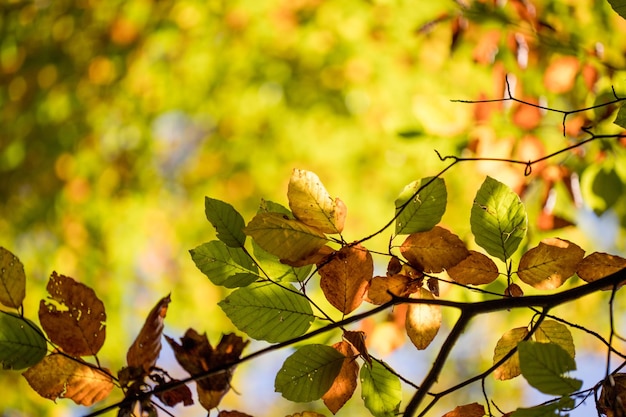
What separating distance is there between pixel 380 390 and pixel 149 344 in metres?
0.21

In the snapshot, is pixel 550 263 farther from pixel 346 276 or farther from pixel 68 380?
pixel 68 380

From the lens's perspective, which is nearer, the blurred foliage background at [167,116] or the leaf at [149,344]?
the leaf at [149,344]

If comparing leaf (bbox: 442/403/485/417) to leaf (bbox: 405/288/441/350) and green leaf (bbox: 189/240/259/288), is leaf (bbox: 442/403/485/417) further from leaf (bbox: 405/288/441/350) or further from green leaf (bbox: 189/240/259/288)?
green leaf (bbox: 189/240/259/288)

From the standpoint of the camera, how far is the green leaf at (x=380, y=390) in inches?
18.6

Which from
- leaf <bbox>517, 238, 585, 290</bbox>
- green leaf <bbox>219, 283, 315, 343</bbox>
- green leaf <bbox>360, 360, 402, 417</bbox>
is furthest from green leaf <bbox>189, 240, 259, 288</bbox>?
leaf <bbox>517, 238, 585, 290</bbox>

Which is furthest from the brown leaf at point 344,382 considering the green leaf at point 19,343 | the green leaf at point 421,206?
the green leaf at point 19,343

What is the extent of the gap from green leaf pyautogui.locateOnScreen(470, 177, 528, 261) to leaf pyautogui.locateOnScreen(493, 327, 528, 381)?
0.08 m

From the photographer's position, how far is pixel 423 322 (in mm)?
501

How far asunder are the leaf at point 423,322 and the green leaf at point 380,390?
4 centimetres

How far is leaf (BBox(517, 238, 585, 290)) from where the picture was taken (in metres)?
0.47

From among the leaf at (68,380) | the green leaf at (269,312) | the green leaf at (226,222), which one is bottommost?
the leaf at (68,380)

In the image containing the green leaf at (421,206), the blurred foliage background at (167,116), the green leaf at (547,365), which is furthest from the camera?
the blurred foliage background at (167,116)

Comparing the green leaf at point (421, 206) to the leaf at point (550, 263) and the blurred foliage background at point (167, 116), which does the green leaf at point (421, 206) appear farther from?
the blurred foliage background at point (167, 116)

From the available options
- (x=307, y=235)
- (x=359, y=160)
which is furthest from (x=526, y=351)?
(x=359, y=160)
